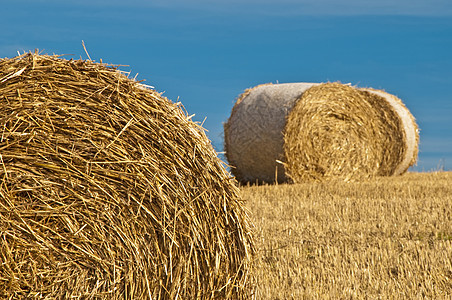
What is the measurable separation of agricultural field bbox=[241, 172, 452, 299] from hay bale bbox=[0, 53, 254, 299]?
51 cm

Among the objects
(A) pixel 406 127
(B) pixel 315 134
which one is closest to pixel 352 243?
(B) pixel 315 134

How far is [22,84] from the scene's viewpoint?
3.55 metres

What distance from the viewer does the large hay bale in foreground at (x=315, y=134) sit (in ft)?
31.7

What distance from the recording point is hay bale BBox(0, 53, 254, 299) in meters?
3.43

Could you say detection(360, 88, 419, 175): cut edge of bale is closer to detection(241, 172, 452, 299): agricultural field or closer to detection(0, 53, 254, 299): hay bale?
detection(241, 172, 452, 299): agricultural field

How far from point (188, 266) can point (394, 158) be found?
8851 millimetres

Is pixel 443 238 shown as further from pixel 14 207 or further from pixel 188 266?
pixel 14 207

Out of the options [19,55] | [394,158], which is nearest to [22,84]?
[19,55]

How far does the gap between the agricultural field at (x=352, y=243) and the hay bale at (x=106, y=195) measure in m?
0.51

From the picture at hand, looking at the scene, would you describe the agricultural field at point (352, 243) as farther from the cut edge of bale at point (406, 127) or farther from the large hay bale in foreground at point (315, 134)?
the cut edge of bale at point (406, 127)

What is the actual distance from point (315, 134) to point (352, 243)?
15.7 ft

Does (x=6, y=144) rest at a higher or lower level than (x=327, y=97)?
lower

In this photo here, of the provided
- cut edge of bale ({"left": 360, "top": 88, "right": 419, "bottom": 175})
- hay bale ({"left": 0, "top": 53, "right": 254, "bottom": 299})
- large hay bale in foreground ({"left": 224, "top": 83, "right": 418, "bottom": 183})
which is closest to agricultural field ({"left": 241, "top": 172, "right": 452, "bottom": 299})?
hay bale ({"left": 0, "top": 53, "right": 254, "bottom": 299})

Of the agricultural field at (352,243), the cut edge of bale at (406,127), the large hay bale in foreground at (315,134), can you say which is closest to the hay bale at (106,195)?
the agricultural field at (352,243)
